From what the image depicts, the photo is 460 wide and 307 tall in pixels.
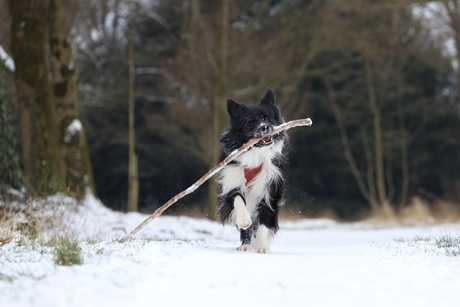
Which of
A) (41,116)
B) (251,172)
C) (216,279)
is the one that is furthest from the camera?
(41,116)

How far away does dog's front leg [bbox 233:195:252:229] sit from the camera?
7.68m

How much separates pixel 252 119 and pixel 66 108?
8.88 meters

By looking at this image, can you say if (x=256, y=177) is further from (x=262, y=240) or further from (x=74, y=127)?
(x=74, y=127)

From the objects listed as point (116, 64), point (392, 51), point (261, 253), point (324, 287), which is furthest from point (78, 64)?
point (324, 287)

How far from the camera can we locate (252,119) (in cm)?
830

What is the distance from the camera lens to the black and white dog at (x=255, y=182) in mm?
8070

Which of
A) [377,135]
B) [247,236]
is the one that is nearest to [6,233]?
[247,236]

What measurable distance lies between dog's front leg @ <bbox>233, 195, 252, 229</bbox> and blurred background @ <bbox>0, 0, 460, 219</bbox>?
348 inches

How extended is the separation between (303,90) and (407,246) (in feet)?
92.9

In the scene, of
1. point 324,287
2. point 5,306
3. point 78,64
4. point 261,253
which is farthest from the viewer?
point 78,64

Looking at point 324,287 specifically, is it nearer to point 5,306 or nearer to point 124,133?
point 5,306

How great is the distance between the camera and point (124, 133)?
32.3 m

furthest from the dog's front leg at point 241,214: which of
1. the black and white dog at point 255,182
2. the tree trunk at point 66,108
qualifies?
the tree trunk at point 66,108

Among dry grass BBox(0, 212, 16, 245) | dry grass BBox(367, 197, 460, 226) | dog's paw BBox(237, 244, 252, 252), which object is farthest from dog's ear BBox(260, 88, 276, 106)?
dry grass BBox(367, 197, 460, 226)
